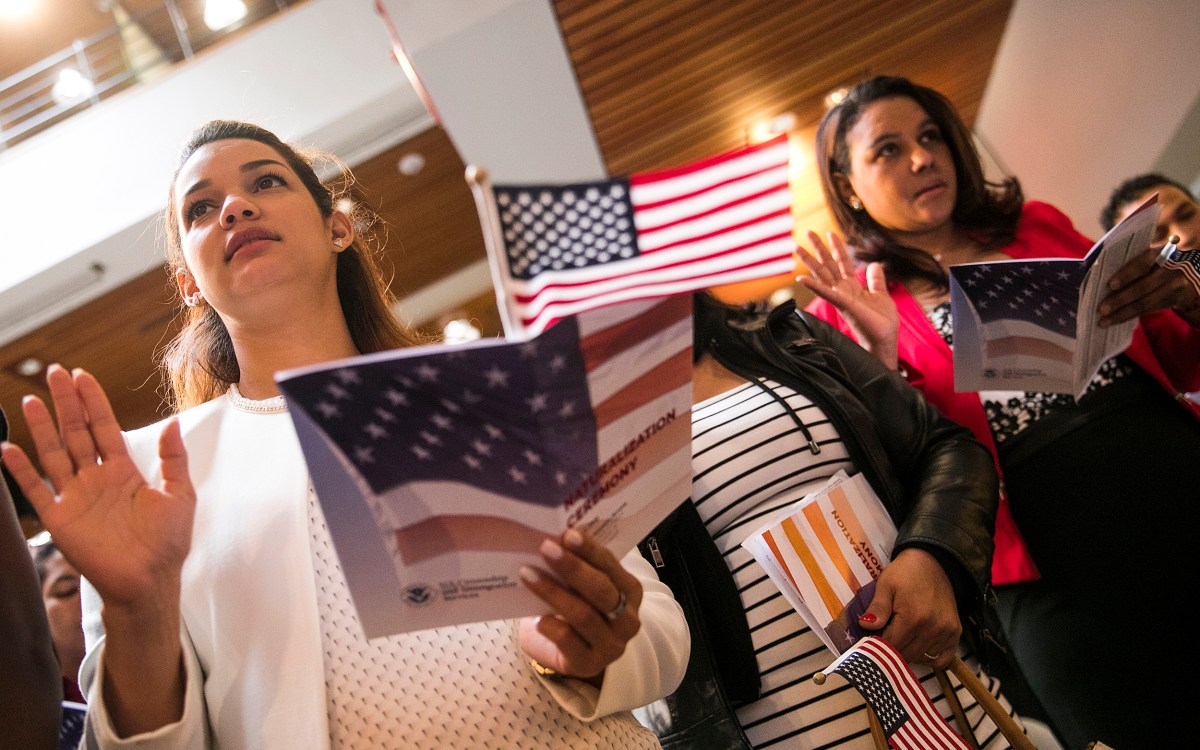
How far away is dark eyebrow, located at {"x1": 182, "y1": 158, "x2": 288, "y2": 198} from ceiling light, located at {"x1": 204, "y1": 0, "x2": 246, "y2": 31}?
19.1 ft

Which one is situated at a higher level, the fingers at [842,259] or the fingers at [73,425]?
the fingers at [842,259]

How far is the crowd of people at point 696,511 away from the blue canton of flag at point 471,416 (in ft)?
0.29

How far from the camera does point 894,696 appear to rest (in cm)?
130

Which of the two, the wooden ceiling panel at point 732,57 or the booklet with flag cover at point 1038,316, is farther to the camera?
the wooden ceiling panel at point 732,57

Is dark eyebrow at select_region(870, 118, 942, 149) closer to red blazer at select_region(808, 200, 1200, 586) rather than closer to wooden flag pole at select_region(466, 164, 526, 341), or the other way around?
red blazer at select_region(808, 200, 1200, 586)

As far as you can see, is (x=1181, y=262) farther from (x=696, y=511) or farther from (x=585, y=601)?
(x=585, y=601)

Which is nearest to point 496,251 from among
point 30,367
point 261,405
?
point 261,405

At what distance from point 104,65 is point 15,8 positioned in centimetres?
117

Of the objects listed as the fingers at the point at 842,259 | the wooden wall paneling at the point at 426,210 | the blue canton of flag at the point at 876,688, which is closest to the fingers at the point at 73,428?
the blue canton of flag at the point at 876,688

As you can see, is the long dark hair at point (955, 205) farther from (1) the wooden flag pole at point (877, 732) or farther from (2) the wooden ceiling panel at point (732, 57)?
(2) the wooden ceiling panel at point (732, 57)

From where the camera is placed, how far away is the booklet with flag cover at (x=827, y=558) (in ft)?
4.56

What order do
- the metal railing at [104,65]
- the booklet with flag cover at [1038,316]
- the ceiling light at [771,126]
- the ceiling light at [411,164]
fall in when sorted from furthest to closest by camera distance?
the metal railing at [104,65], the ceiling light at [411,164], the ceiling light at [771,126], the booklet with flag cover at [1038,316]

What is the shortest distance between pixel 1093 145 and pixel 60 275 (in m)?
6.68

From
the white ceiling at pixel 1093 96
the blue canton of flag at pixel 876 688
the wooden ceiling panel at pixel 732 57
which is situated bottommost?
the blue canton of flag at pixel 876 688
